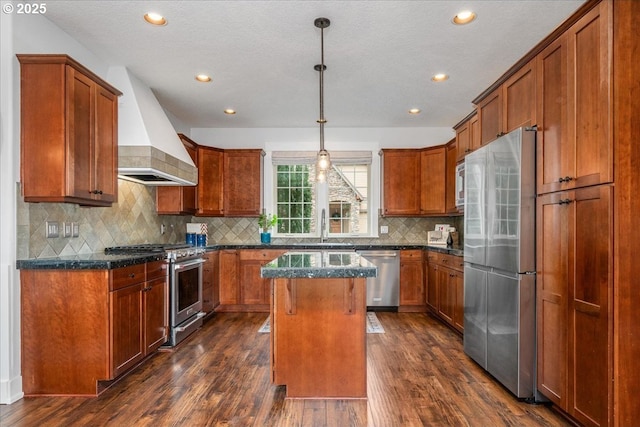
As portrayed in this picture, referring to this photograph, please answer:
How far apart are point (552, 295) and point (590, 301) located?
0.32m

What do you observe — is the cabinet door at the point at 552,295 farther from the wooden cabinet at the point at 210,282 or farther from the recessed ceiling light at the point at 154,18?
the wooden cabinet at the point at 210,282

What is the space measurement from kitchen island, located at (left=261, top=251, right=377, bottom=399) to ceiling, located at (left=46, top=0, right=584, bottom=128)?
1.80m

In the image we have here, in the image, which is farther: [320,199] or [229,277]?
[320,199]

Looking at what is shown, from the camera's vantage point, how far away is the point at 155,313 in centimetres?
330

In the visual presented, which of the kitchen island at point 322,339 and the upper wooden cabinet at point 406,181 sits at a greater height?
the upper wooden cabinet at point 406,181

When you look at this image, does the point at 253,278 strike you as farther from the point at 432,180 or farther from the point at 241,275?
the point at 432,180

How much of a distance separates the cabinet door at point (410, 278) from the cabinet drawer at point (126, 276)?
3310mm

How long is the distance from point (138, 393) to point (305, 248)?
2719 mm

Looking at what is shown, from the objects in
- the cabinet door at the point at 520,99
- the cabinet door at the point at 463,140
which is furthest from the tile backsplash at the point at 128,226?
the cabinet door at the point at 520,99

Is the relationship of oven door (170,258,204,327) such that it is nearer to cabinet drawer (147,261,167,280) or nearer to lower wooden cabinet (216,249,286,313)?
cabinet drawer (147,261,167,280)

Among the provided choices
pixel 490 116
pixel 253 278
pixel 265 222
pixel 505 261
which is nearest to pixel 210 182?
pixel 265 222

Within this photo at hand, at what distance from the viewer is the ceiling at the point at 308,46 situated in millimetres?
2613

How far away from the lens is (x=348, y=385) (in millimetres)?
2539

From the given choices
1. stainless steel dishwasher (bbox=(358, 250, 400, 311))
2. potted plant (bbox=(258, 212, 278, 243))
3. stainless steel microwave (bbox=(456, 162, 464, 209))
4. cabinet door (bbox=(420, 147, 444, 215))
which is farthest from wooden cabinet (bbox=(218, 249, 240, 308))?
stainless steel microwave (bbox=(456, 162, 464, 209))
